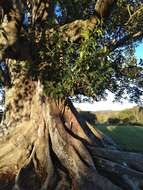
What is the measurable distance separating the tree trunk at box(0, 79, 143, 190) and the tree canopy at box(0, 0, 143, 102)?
3.20ft

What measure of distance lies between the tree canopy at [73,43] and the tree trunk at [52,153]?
977mm

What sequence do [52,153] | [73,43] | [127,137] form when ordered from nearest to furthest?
1. [73,43]
2. [52,153]
3. [127,137]

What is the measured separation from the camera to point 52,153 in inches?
666

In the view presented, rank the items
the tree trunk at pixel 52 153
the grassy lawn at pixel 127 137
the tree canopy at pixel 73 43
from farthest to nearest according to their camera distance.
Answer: the grassy lawn at pixel 127 137, the tree trunk at pixel 52 153, the tree canopy at pixel 73 43

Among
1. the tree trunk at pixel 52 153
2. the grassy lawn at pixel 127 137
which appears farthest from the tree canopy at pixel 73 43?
the grassy lawn at pixel 127 137

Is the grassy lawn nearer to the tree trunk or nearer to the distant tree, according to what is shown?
the distant tree

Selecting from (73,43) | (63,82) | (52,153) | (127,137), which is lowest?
(52,153)

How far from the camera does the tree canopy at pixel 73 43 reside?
14945 millimetres

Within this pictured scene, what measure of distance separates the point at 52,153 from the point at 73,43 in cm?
388

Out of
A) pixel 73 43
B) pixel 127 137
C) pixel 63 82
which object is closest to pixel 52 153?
pixel 63 82

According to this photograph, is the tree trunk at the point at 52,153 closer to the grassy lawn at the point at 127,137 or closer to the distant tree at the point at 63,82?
the distant tree at the point at 63,82

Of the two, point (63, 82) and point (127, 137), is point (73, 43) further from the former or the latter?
point (127, 137)

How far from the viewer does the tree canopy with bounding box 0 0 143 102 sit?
49.0 ft

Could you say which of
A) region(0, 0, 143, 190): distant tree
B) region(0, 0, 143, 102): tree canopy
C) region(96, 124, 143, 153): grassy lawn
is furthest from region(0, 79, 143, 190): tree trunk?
region(96, 124, 143, 153): grassy lawn
